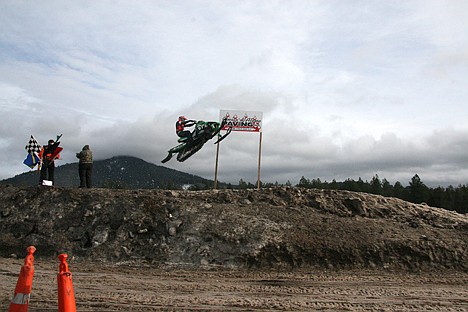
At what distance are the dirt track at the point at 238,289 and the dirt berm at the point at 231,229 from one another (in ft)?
2.30

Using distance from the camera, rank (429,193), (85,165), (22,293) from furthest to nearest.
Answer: (429,193), (85,165), (22,293)

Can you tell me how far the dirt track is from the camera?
363 inches

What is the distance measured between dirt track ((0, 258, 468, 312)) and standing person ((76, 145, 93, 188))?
5.22 meters

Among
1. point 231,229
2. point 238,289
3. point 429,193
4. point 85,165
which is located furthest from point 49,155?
point 429,193

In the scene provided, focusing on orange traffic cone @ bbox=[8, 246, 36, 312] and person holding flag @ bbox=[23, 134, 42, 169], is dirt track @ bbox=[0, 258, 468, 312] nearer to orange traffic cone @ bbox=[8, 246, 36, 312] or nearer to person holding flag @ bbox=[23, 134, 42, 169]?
orange traffic cone @ bbox=[8, 246, 36, 312]

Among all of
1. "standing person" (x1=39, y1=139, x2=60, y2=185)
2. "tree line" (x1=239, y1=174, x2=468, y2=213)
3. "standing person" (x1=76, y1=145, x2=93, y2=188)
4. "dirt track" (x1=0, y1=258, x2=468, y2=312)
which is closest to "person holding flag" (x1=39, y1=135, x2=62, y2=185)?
"standing person" (x1=39, y1=139, x2=60, y2=185)

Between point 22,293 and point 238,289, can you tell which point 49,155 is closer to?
point 238,289

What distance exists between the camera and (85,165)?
60.7 feet

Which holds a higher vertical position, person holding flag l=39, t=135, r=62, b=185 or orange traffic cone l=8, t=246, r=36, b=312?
person holding flag l=39, t=135, r=62, b=185

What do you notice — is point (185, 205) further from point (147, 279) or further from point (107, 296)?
point (107, 296)

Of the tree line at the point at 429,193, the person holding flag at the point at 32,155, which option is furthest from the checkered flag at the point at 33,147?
the tree line at the point at 429,193

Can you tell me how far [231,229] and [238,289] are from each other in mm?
4316

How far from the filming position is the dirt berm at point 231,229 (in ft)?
46.3

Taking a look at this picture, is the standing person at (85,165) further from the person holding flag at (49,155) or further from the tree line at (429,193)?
the tree line at (429,193)
